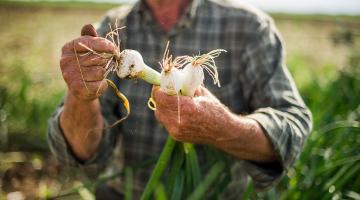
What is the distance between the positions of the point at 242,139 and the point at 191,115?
228 mm

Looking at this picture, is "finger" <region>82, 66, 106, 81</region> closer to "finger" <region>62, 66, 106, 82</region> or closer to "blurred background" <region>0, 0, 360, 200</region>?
"finger" <region>62, 66, 106, 82</region>

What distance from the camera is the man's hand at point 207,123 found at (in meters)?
0.80

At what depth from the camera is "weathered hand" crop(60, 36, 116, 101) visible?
76 cm

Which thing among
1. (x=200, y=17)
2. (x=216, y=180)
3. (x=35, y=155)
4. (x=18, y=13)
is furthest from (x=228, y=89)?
(x=18, y=13)

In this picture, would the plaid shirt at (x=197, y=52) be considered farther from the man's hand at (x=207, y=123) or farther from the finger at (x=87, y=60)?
the finger at (x=87, y=60)

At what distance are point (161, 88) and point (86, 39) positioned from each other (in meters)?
0.14

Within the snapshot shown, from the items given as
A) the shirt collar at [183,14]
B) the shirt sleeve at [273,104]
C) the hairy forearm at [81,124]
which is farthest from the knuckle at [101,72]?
the shirt collar at [183,14]

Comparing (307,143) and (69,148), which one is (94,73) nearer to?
(69,148)

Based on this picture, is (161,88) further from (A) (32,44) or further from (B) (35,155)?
(A) (32,44)

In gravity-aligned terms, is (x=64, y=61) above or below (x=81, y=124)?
above

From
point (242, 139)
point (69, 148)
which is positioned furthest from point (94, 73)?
point (69, 148)

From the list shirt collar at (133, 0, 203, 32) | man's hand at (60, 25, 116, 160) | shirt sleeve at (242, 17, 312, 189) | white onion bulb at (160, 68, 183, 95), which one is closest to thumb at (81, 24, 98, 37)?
man's hand at (60, 25, 116, 160)

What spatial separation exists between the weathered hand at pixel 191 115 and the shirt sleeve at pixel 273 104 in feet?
0.79

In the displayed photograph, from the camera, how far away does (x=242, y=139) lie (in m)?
1.01
